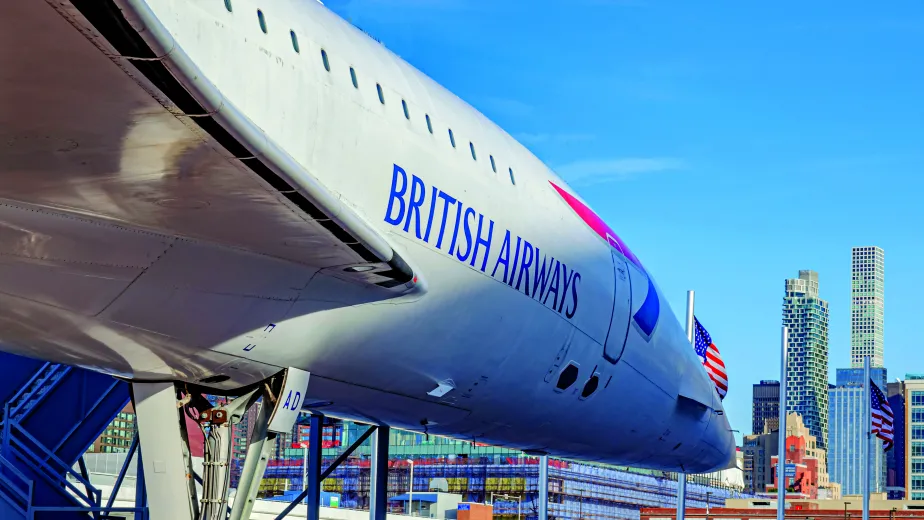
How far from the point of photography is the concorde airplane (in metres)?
6.16

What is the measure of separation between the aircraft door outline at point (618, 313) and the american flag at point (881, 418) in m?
20.9

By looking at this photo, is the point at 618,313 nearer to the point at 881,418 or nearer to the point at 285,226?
the point at 285,226

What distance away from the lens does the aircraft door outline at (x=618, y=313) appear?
14.1 metres

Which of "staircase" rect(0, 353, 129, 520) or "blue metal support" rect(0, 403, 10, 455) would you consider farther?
"staircase" rect(0, 353, 129, 520)

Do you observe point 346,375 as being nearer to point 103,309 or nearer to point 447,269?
point 447,269

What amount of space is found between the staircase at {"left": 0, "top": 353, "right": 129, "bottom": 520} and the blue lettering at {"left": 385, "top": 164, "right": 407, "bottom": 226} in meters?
9.21

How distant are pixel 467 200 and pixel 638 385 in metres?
5.52

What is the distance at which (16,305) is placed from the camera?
8.45m

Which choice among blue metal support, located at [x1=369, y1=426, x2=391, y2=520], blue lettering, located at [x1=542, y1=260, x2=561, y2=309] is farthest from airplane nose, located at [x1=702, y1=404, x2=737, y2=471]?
blue lettering, located at [x1=542, y1=260, x2=561, y2=309]

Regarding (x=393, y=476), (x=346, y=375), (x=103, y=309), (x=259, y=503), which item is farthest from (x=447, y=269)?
(x=393, y=476)

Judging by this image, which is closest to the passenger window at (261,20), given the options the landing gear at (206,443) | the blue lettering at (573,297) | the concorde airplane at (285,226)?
the concorde airplane at (285,226)

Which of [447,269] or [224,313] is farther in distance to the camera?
[447,269]

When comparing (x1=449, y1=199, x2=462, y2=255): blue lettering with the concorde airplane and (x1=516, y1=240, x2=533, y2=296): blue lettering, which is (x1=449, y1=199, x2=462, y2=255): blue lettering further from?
(x1=516, y1=240, x2=533, y2=296): blue lettering

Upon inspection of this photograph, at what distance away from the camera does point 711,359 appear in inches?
1002
